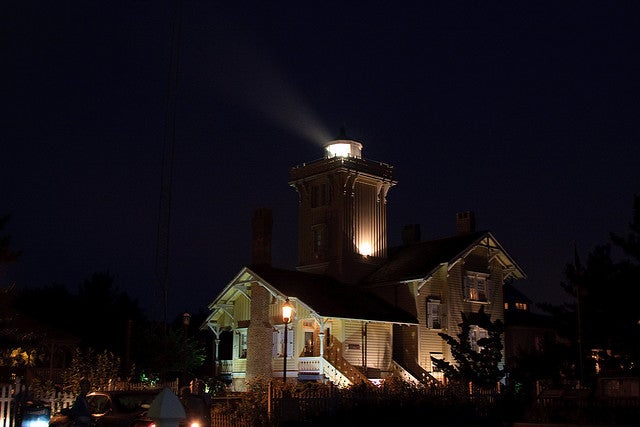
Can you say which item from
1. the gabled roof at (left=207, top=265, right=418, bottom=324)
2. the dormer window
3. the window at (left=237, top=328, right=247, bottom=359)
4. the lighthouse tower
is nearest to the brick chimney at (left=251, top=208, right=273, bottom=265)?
the gabled roof at (left=207, top=265, right=418, bottom=324)

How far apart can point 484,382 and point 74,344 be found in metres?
21.0

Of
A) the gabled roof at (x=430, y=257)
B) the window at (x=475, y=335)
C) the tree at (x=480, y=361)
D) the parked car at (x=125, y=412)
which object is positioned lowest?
the parked car at (x=125, y=412)

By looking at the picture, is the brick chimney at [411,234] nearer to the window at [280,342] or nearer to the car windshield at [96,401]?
the window at [280,342]

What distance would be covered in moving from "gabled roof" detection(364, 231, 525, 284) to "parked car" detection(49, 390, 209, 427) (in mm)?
30312

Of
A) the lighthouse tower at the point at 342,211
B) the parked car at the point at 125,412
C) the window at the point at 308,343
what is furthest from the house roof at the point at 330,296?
the parked car at the point at 125,412

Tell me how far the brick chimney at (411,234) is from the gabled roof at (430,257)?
11.7 ft

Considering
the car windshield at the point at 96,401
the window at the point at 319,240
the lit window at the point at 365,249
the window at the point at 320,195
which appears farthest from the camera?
the window at the point at 320,195

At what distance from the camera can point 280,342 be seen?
154 ft

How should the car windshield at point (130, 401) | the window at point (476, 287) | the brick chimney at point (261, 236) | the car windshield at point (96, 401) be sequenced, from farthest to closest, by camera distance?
the window at point (476, 287)
the brick chimney at point (261, 236)
the car windshield at point (96, 401)
the car windshield at point (130, 401)

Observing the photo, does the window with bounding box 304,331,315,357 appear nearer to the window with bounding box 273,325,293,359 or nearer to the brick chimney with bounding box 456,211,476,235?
the window with bounding box 273,325,293,359

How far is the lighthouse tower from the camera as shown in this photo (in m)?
52.6

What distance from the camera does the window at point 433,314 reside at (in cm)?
4884

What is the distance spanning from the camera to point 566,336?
4397cm

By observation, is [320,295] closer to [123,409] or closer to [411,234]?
[411,234]
